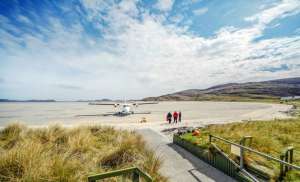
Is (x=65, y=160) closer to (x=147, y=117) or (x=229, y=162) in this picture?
(x=229, y=162)

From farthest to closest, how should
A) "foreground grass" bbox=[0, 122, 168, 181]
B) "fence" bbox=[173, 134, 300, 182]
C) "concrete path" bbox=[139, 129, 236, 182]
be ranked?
"concrete path" bbox=[139, 129, 236, 182] < "fence" bbox=[173, 134, 300, 182] < "foreground grass" bbox=[0, 122, 168, 181]

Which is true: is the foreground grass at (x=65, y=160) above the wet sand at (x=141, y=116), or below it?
above

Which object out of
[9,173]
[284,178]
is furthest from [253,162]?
[9,173]

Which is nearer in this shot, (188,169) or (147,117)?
(188,169)

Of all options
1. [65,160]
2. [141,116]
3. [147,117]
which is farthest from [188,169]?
[141,116]

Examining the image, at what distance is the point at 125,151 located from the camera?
17.4 ft

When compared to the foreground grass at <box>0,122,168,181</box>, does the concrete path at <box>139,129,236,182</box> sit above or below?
below

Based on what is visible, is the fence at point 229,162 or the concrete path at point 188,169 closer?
the fence at point 229,162

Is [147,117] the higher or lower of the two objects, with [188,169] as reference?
lower

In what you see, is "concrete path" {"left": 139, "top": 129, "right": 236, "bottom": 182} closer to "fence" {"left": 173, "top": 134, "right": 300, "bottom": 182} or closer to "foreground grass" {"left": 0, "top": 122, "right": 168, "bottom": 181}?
"fence" {"left": 173, "top": 134, "right": 300, "bottom": 182}

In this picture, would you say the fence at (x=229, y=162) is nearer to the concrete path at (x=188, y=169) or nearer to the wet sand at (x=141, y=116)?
the concrete path at (x=188, y=169)

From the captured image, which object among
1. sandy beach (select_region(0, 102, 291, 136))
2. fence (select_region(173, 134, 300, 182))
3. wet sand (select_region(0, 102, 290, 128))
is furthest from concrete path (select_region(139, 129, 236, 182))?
wet sand (select_region(0, 102, 290, 128))

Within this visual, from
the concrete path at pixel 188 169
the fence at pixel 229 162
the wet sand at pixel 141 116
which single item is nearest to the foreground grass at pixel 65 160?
the concrete path at pixel 188 169

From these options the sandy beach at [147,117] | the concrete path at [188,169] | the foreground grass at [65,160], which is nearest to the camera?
the foreground grass at [65,160]
